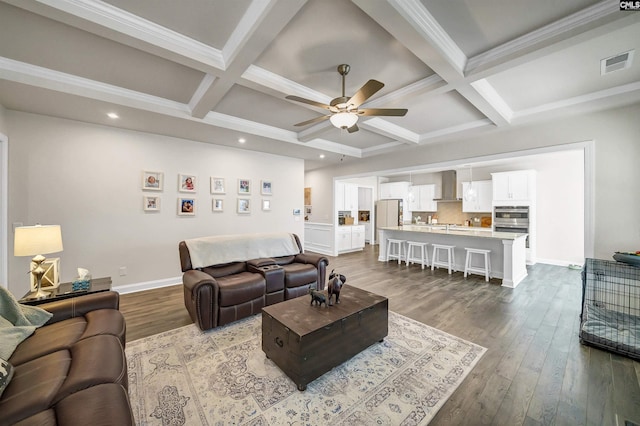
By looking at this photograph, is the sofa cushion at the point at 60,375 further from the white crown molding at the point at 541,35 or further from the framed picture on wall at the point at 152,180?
the white crown molding at the point at 541,35

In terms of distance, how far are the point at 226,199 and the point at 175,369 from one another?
351 centimetres

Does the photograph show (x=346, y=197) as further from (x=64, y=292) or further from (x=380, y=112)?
(x=64, y=292)

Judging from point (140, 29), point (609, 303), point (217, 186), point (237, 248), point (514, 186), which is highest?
point (140, 29)

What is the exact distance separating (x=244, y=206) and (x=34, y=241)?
11.2 ft

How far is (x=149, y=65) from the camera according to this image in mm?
2588

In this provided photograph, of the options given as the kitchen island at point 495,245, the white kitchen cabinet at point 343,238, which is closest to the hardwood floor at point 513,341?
the kitchen island at point 495,245

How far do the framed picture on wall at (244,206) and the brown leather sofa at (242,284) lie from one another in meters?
1.85

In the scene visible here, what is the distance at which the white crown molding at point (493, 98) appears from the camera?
2912mm

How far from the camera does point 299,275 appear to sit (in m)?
3.52

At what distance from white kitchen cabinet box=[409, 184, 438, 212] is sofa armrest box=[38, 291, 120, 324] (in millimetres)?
7769

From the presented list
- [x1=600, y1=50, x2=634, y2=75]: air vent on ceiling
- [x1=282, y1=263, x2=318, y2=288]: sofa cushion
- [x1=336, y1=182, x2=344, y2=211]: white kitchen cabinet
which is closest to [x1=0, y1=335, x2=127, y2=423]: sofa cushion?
[x1=282, y1=263, x2=318, y2=288]: sofa cushion

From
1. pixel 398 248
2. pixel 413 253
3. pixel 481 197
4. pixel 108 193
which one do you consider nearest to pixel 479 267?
pixel 413 253

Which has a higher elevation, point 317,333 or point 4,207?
point 4,207

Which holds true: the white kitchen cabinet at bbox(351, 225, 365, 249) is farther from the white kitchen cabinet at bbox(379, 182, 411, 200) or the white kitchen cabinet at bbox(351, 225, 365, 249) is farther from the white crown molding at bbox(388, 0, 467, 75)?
the white crown molding at bbox(388, 0, 467, 75)
